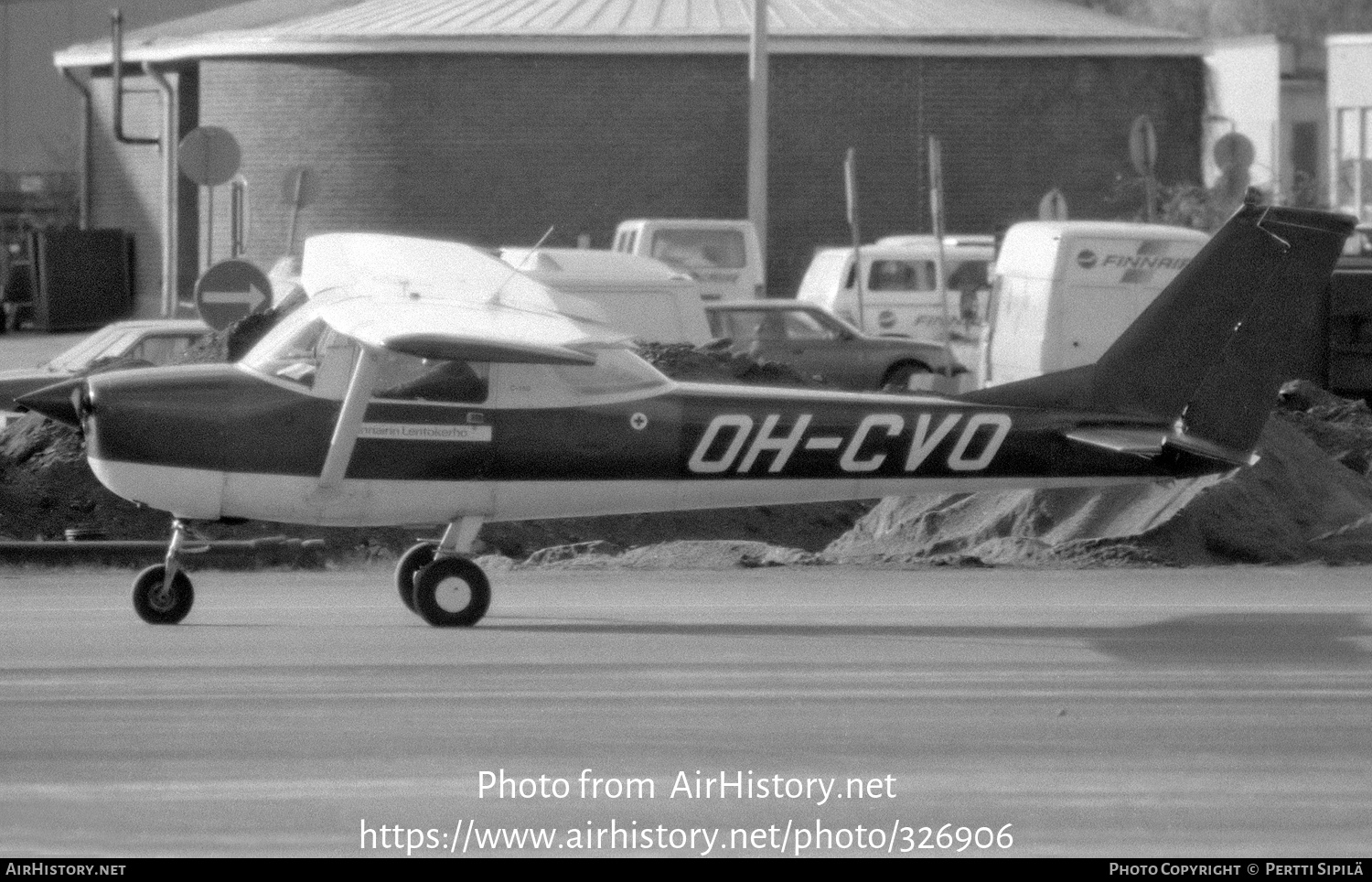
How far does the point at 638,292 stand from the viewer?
18.8 metres

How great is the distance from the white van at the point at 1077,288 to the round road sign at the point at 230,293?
767cm

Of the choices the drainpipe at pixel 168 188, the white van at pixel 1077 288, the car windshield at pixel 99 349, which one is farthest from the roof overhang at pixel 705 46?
the car windshield at pixel 99 349

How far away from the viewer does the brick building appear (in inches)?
1497

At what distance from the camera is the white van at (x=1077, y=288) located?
21.0 meters

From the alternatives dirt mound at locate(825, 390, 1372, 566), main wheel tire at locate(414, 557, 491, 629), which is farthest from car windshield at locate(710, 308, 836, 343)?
main wheel tire at locate(414, 557, 491, 629)

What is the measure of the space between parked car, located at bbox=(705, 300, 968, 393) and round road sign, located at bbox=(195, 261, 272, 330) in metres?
7.05

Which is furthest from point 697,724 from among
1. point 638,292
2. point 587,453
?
point 638,292

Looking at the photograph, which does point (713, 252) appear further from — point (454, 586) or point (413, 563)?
point (454, 586)

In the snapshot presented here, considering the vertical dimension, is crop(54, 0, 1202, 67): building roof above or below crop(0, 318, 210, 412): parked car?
above

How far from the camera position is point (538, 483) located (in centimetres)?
1071

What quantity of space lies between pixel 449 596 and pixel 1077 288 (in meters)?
11.8

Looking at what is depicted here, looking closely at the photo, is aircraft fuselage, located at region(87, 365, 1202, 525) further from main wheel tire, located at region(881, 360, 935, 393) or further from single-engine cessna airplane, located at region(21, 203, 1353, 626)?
main wheel tire, located at region(881, 360, 935, 393)

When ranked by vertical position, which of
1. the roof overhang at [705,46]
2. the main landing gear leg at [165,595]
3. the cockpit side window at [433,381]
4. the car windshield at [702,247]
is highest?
the roof overhang at [705,46]

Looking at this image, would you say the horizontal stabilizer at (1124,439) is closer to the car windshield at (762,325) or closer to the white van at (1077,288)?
the white van at (1077,288)
